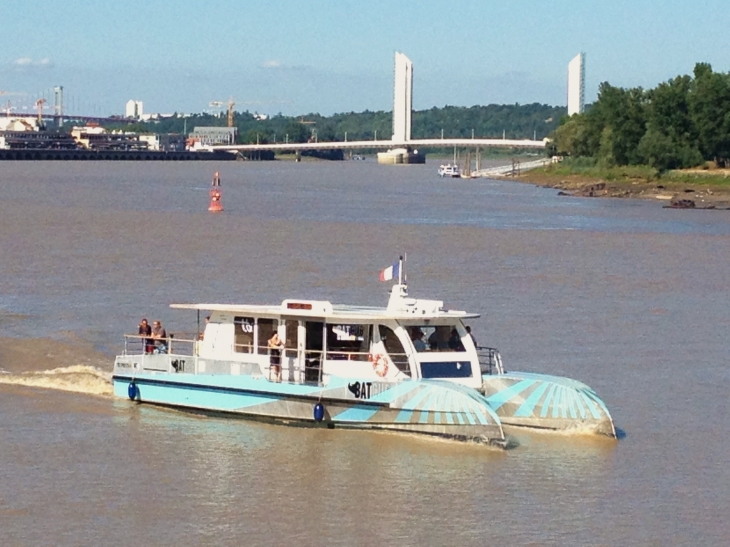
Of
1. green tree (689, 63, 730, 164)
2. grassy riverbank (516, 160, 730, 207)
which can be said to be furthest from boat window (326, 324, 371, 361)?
green tree (689, 63, 730, 164)

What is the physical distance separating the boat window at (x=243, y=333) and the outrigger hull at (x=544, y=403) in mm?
3541

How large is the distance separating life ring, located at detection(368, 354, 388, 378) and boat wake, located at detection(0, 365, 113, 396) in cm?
501

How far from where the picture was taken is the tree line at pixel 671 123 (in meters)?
115

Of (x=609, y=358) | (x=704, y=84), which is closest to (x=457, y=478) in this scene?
(x=609, y=358)

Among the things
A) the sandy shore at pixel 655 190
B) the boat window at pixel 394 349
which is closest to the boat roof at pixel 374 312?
the boat window at pixel 394 349

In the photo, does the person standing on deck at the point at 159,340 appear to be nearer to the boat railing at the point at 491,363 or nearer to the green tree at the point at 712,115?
the boat railing at the point at 491,363

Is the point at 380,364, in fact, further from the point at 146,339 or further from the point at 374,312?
the point at 146,339

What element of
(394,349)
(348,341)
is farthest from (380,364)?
(348,341)

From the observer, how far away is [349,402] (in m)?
21.8

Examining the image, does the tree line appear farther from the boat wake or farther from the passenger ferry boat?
the passenger ferry boat

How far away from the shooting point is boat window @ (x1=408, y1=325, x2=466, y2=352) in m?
22.3

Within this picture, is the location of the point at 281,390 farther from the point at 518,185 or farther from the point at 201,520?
the point at 518,185

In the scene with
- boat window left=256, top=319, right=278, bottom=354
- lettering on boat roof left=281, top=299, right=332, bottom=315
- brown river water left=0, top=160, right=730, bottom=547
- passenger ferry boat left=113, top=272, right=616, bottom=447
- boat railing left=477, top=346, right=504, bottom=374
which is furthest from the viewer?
boat window left=256, top=319, right=278, bottom=354

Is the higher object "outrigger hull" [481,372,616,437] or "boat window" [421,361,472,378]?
"boat window" [421,361,472,378]
